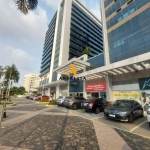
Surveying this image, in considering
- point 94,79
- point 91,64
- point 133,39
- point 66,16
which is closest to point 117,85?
point 94,79

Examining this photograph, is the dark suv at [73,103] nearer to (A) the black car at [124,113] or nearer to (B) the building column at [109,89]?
(B) the building column at [109,89]

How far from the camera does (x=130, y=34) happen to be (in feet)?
51.6

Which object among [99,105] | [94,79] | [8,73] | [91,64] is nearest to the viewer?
[99,105]

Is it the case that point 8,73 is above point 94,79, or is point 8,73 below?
above

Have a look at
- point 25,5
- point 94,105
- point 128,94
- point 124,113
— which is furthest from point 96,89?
point 25,5

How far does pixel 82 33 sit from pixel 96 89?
4656 cm

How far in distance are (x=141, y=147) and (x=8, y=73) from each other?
40.4 m

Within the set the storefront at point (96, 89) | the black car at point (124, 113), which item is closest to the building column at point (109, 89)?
the storefront at point (96, 89)

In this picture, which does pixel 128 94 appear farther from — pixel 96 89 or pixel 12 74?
pixel 12 74

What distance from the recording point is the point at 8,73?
35.6m

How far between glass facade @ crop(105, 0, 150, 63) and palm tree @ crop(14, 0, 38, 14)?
1359cm

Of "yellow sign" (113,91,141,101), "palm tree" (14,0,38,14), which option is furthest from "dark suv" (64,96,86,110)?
"palm tree" (14,0,38,14)

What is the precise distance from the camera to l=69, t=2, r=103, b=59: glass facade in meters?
49.9

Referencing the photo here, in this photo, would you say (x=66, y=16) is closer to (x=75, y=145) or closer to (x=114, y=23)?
(x=114, y=23)
